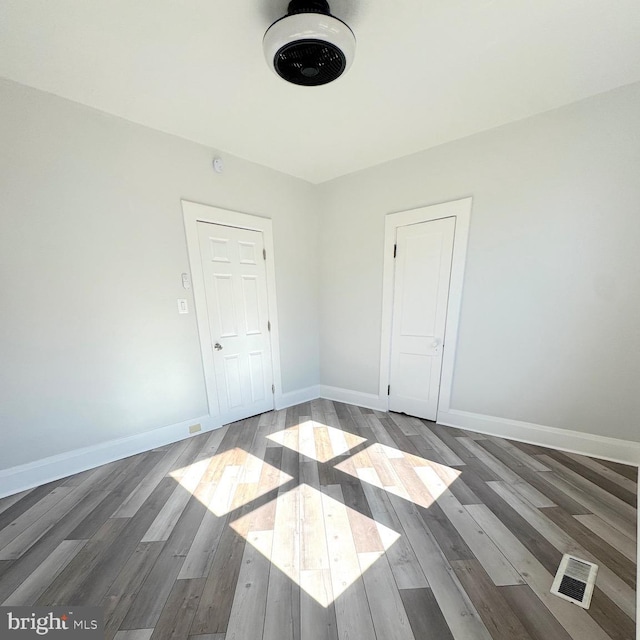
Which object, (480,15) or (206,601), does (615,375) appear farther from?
(206,601)

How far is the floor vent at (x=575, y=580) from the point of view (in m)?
1.09

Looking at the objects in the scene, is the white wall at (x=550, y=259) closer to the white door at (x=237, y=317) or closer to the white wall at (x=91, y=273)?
the white door at (x=237, y=317)

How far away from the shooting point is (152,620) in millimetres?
1043

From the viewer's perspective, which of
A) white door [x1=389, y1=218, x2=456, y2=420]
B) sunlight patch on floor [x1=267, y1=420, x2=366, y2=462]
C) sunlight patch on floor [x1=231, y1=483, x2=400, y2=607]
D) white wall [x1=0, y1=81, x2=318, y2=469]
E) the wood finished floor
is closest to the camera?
the wood finished floor

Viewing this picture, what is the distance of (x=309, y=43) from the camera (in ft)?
3.92

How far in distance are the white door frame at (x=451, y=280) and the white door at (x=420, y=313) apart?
0.05 metres

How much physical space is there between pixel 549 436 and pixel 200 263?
352cm

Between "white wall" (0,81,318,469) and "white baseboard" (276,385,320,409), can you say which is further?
"white baseboard" (276,385,320,409)

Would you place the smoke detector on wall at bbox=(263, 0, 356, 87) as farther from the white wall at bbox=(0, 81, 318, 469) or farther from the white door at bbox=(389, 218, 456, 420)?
the white door at bbox=(389, 218, 456, 420)

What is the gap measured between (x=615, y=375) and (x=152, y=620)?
3.22 metres

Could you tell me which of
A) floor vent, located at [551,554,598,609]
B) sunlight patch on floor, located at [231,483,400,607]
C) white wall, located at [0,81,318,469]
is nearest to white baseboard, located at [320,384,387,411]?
sunlight patch on floor, located at [231,483,400,607]

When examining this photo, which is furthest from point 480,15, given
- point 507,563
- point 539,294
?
point 507,563

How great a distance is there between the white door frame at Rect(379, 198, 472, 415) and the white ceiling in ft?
2.15

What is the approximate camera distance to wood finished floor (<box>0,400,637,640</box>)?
1041 millimetres
